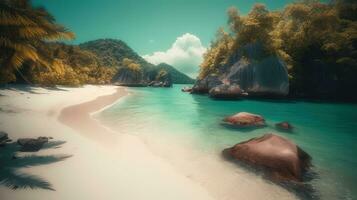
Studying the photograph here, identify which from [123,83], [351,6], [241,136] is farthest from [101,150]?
[123,83]

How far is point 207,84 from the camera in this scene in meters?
42.5

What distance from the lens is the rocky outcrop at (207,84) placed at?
3826 centimetres

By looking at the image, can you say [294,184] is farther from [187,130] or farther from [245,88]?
[245,88]

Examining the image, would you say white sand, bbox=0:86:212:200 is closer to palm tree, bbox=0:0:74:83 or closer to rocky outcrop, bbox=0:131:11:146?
rocky outcrop, bbox=0:131:11:146

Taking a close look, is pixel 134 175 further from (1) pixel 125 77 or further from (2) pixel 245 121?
(1) pixel 125 77

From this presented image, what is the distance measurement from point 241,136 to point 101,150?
7624 mm

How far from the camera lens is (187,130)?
12453mm

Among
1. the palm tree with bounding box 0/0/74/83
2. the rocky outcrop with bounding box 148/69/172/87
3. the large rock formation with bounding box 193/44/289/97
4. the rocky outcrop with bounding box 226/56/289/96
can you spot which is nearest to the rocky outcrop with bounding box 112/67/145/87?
the rocky outcrop with bounding box 148/69/172/87

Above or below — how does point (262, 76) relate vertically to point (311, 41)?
below

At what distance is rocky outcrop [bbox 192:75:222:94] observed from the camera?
38263 millimetres

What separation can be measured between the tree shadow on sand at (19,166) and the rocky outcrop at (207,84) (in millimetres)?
33269

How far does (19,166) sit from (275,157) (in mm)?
8052

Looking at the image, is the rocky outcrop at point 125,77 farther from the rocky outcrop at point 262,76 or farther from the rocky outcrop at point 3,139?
the rocky outcrop at point 3,139

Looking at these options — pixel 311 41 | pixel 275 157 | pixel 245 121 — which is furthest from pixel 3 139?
pixel 311 41
